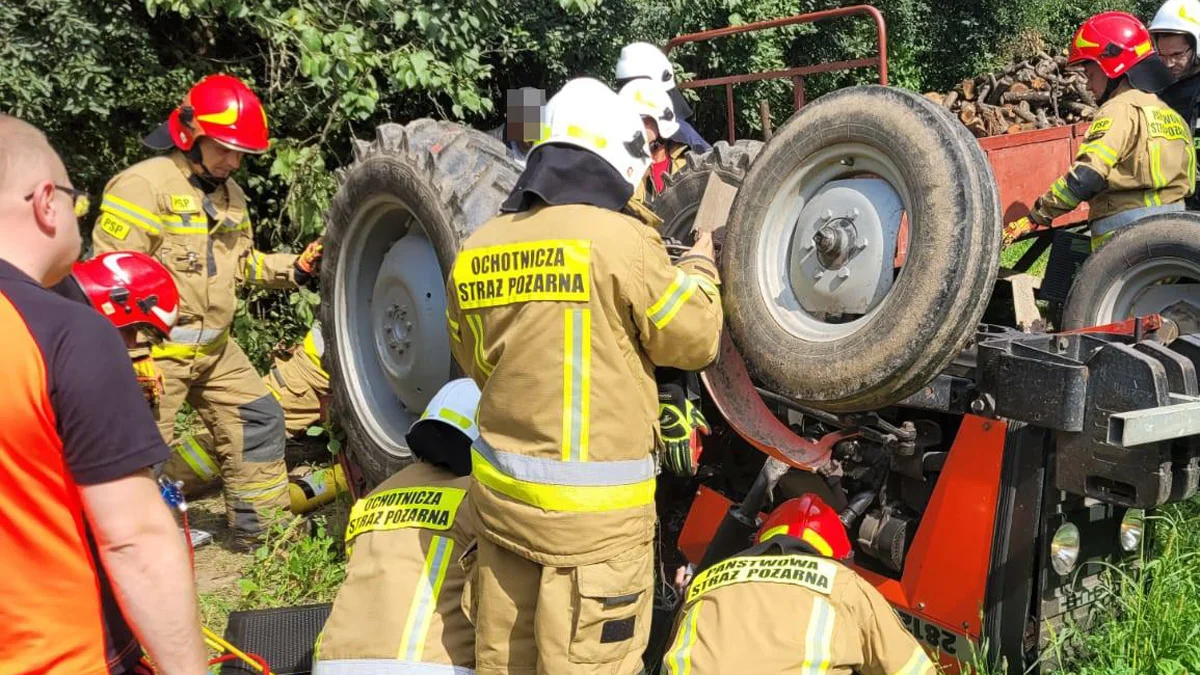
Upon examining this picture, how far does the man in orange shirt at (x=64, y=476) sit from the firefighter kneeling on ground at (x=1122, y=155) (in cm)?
395

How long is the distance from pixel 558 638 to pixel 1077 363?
4.62 ft

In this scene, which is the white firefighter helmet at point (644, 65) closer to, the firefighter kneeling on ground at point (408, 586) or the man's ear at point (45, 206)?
the firefighter kneeling on ground at point (408, 586)

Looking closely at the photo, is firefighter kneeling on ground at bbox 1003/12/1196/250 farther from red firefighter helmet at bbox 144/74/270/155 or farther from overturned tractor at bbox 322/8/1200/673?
red firefighter helmet at bbox 144/74/270/155

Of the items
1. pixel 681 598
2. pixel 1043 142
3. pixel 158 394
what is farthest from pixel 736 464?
pixel 1043 142

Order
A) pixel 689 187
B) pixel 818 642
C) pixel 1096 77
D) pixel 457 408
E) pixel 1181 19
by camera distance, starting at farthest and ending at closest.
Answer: pixel 1181 19 → pixel 1096 77 → pixel 689 187 → pixel 457 408 → pixel 818 642

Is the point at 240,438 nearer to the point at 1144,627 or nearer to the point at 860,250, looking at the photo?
the point at 860,250

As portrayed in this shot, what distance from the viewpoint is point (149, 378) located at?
3.92m

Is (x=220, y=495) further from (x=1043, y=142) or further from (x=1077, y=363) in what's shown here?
(x=1043, y=142)

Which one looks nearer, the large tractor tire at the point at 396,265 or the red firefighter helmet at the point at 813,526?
the red firefighter helmet at the point at 813,526

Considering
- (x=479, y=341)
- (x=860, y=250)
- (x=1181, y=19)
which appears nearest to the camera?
(x=479, y=341)

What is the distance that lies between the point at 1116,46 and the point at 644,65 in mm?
2497

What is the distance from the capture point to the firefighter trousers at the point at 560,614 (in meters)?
2.26

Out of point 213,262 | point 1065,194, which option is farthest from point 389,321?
point 1065,194

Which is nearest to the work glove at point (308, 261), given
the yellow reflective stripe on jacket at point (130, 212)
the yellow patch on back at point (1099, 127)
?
the yellow reflective stripe on jacket at point (130, 212)
